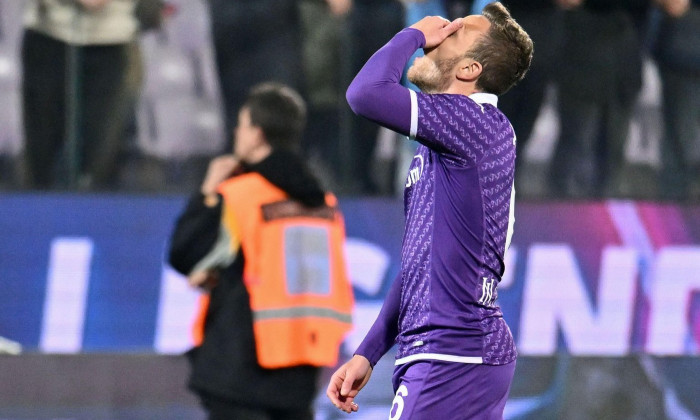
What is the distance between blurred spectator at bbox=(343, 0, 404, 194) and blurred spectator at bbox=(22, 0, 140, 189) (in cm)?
143

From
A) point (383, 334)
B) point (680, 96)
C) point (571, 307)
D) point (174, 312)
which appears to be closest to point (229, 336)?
point (383, 334)

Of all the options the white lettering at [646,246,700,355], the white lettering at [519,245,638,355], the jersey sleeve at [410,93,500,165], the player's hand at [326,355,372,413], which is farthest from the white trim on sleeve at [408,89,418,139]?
the white lettering at [646,246,700,355]

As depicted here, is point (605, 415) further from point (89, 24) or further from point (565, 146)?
point (89, 24)

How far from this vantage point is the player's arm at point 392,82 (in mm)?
2941

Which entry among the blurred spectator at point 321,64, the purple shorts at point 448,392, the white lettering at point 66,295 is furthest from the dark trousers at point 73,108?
the purple shorts at point 448,392

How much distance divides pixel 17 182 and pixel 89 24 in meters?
1.11

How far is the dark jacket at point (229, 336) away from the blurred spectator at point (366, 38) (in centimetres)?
327

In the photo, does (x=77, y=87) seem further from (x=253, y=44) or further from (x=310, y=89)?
(x=310, y=89)

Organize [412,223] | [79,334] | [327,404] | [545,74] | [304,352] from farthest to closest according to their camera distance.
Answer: [545,74], [79,334], [327,404], [304,352], [412,223]

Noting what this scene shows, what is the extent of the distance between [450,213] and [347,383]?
53cm

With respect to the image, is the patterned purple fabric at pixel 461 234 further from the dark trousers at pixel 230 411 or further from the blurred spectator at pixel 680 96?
the blurred spectator at pixel 680 96

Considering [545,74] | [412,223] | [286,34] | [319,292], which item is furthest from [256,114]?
[545,74]

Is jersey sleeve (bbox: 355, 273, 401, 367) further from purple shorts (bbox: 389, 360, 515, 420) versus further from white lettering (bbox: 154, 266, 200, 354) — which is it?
white lettering (bbox: 154, 266, 200, 354)

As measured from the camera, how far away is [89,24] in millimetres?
7945
